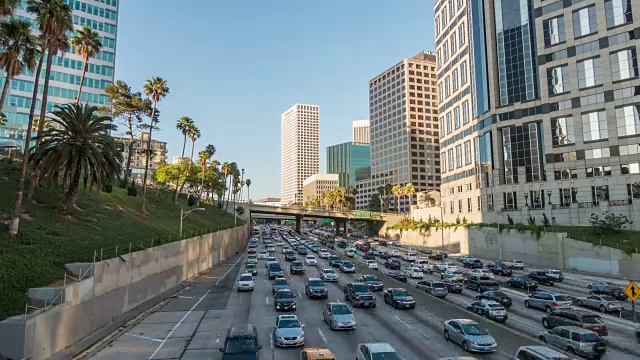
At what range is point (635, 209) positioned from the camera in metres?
62.7

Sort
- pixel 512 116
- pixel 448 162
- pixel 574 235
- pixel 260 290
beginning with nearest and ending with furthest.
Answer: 1. pixel 260 290
2. pixel 574 235
3. pixel 512 116
4. pixel 448 162

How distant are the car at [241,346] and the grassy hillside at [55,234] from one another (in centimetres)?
1032

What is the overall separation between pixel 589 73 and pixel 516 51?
51.0 ft

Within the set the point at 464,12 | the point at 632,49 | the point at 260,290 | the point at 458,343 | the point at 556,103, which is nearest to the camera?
the point at 458,343

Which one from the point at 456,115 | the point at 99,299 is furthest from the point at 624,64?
the point at 99,299

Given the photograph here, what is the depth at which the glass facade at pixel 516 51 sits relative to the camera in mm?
80375

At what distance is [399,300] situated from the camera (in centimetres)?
3034

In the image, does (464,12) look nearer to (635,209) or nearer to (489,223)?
(489,223)

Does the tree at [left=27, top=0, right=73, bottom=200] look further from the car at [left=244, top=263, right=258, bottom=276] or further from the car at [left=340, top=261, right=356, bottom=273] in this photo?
the car at [left=340, top=261, right=356, bottom=273]

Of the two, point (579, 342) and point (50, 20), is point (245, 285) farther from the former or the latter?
point (50, 20)

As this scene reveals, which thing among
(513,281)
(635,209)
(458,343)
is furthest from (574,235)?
(458,343)

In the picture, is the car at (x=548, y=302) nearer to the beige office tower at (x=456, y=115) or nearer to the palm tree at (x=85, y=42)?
the palm tree at (x=85, y=42)

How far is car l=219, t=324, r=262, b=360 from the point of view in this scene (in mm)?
17016

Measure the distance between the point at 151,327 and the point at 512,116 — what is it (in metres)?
77.7
